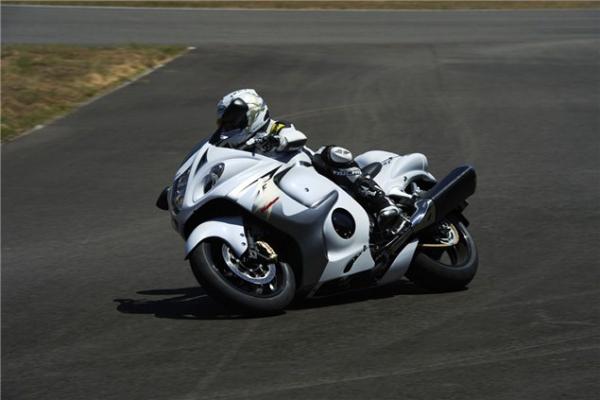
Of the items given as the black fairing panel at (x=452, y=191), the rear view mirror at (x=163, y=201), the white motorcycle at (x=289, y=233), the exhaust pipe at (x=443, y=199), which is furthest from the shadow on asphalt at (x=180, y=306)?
the black fairing panel at (x=452, y=191)

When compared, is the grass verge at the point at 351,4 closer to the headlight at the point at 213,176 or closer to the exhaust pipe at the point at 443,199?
the exhaust pipe at the point at 443,199

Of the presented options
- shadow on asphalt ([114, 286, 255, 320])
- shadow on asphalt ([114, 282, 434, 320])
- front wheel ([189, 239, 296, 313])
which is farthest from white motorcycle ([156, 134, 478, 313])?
shadow on asphalt ([114, 286, 255, 320])

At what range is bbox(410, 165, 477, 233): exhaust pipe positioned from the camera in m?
8.30

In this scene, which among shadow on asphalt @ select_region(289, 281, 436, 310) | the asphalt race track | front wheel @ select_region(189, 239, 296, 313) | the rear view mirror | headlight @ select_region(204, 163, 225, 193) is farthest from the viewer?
the rear view mirror

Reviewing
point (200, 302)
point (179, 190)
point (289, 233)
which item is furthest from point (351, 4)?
point (289, 233)

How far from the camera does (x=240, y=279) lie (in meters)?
7.59

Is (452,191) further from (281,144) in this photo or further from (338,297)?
(281,144)

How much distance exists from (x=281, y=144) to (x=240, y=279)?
38.9 inches

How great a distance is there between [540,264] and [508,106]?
Answer: 844 centimetres

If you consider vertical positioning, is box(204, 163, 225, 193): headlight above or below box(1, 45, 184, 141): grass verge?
above

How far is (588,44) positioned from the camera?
2342 cm

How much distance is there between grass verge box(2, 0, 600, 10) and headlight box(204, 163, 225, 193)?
24.0m

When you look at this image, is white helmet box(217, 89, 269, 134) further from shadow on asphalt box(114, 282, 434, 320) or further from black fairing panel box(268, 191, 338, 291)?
shadow on asphalt box(114, 282, 434, 320)

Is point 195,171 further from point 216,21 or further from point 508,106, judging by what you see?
point 216,21
